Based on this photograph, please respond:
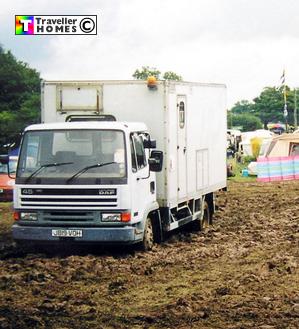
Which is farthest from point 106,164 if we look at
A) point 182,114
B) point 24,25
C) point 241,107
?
point 241,107

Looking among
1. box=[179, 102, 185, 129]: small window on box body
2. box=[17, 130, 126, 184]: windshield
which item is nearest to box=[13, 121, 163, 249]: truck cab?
box=[17, 130, 126, 184]: windshield

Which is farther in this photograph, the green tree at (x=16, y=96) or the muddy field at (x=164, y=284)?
the green tree at (x=16, y=96)

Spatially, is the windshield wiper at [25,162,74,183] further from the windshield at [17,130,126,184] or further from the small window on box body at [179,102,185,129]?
the small window on box body at [179,102,185,129]

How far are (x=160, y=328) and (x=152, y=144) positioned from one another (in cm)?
584

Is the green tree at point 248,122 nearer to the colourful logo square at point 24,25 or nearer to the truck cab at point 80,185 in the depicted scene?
the colourful logo square at point 24,25

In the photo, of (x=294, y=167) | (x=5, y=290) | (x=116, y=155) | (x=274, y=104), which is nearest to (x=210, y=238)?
(x=116, y=155)

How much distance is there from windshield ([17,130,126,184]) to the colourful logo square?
25.1ft

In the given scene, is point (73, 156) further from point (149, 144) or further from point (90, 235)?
point (149, 144)

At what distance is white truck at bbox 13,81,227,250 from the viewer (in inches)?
519

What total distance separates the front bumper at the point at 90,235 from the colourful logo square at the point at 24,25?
833 cm

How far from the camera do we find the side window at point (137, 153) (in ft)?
44.3

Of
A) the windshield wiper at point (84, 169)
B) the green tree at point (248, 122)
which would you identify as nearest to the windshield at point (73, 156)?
the windshield wiper at point (84, 169)

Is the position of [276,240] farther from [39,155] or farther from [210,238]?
[39,155]

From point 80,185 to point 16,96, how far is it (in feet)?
161
